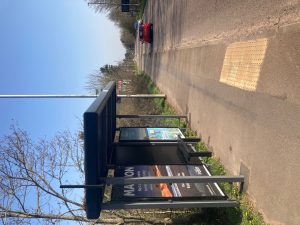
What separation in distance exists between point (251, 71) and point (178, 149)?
2832 mm

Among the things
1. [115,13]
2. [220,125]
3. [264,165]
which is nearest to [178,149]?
[220,125]

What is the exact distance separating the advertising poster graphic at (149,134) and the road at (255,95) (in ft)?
2.46

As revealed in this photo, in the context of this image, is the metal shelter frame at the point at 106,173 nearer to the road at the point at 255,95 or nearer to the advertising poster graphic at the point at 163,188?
the advertising poster graphic at the point at 163,188

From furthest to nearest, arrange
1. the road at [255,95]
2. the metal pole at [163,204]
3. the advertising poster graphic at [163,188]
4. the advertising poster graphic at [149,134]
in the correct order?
the advertising poster graphic at [149,134] → the advertising poster graphic at [163,188] → the metal pole at [163,204] → the road at [255,95]

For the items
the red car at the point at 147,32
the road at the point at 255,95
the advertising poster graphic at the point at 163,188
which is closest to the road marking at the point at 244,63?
the road at the point at 255,95

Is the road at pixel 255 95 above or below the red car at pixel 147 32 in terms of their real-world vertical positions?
below

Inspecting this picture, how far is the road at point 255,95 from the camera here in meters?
4.66

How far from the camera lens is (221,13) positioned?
26.5 feet

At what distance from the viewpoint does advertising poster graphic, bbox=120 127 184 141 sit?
890 centimetres

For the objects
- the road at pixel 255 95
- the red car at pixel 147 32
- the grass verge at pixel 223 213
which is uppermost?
the red car at pixel 147 32

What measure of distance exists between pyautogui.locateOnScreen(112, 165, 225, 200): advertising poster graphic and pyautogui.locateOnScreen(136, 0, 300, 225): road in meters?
0.62

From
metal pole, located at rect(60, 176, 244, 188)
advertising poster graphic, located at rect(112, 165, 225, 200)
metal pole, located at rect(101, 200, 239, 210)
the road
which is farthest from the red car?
metal pole, located at rect(101, 200, 239, 210)

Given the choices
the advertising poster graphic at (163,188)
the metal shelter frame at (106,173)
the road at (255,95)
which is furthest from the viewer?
the advertising poster graphic at (163,188)

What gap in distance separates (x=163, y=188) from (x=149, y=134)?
9.85 feet
